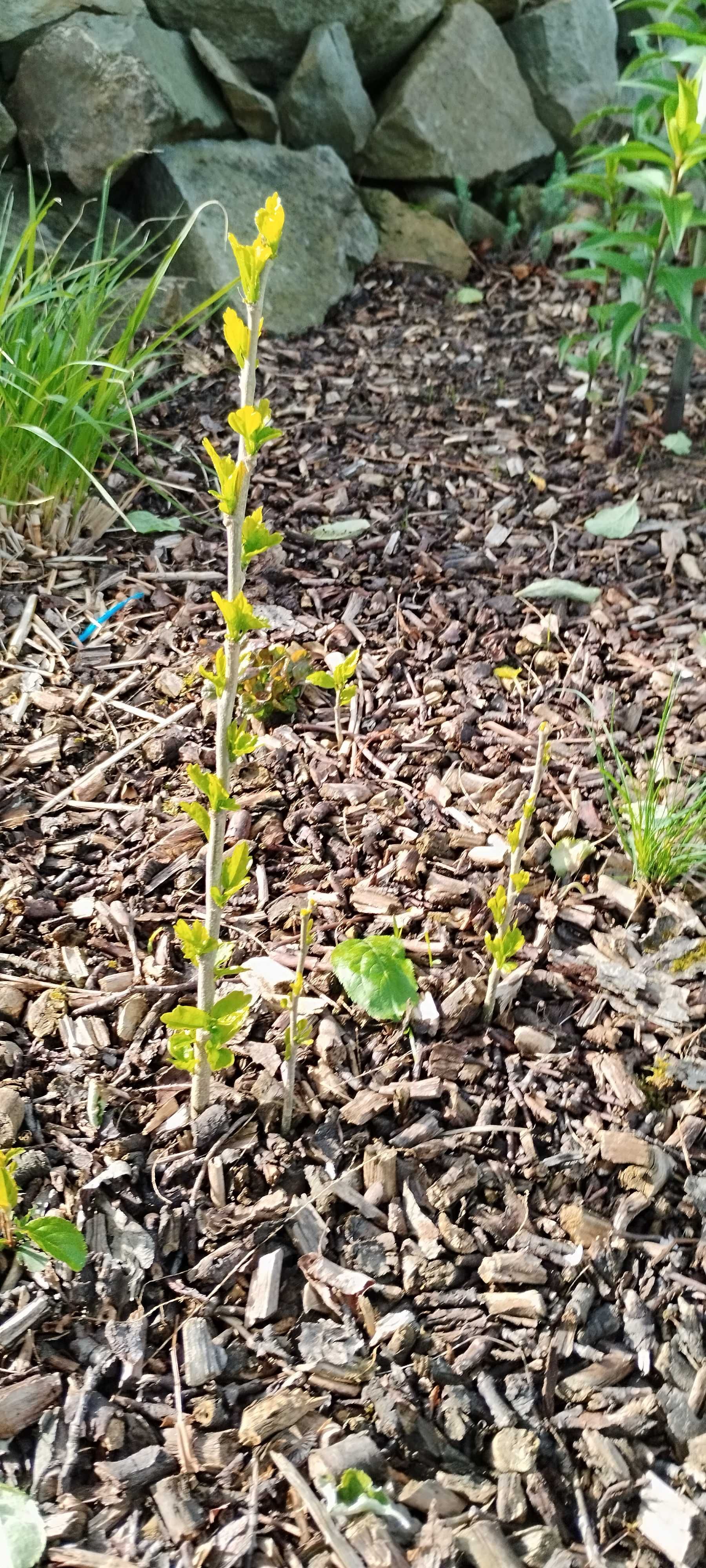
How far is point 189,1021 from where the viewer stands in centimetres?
126

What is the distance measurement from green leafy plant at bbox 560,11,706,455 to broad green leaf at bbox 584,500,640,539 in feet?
1.07

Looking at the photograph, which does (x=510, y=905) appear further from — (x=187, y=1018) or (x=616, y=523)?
(x=616, y=523)

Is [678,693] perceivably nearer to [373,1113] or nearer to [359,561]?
[359,561]

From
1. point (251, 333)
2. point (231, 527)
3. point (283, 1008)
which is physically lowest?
point (283, 1008)

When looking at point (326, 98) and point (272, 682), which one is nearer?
point (272, 682)

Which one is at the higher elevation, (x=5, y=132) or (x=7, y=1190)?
(x=5, y=132)

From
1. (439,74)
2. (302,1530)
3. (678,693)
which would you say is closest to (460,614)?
(678,693)

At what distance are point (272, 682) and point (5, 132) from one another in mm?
2256

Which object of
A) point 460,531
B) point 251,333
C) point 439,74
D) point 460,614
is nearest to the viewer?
point 251,333

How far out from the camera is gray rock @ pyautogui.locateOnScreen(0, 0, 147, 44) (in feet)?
10.3

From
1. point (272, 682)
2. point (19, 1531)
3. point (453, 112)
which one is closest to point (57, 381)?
point (272, 682)

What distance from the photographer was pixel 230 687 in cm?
116

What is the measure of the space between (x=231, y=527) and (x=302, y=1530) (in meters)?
1.05

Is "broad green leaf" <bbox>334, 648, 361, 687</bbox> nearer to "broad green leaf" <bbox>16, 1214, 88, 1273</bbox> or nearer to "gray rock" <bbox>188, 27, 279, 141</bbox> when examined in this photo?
"broad green leaf" <bbox>16, 1214, 88, 1273</bbox>
